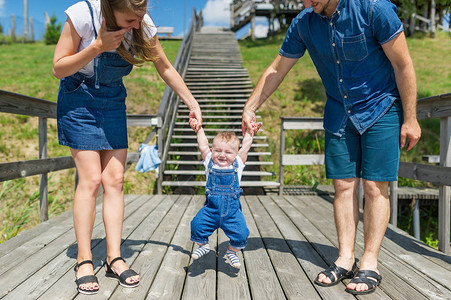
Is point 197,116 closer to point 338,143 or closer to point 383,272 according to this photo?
point 338,143

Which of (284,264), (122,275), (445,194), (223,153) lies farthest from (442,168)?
(122,275)

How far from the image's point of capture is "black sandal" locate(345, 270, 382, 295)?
6.98 feet

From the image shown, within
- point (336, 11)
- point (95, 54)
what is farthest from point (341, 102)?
point (95, 54)

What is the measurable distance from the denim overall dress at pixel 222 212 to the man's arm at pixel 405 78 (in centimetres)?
105

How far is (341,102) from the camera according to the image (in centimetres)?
239

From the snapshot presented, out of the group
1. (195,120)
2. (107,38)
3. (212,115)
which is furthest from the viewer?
(212,115)

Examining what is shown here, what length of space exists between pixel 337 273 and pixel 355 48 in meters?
1.33

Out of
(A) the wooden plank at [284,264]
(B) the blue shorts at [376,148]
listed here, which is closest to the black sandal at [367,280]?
(A) the wooden plank at [284,264]

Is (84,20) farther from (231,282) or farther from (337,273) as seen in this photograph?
(337,273)

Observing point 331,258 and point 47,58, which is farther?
point 47,58

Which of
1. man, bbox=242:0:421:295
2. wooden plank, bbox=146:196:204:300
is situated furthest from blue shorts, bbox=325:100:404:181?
wooden plank, bbox=146:196:204:300

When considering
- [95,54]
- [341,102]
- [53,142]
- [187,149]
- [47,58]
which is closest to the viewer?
[95,54]

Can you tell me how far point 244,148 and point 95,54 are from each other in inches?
41.1

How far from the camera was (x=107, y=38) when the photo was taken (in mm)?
1914
